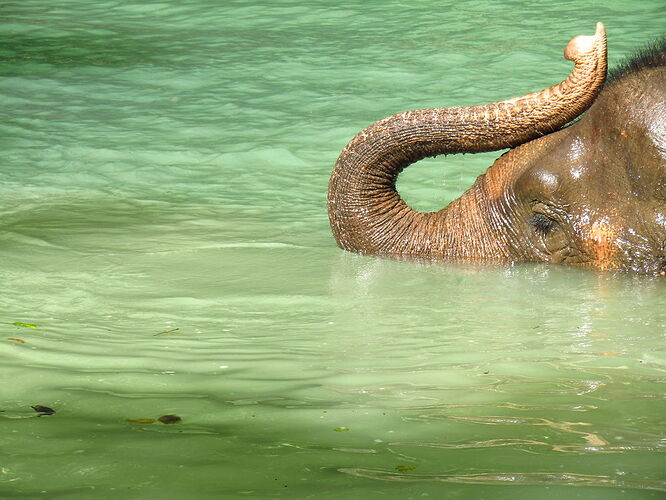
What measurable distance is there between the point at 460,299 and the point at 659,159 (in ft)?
3.56

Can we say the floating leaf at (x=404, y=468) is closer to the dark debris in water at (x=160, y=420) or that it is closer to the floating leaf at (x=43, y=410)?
the dark debris in water at (x=160, y=420)

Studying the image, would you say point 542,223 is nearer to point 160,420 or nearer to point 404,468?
point 160,420

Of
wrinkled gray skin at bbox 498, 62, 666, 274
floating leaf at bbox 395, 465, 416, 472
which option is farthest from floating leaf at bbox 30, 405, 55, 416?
wrinkled gray skin at bbox 498, 62, 666, 274

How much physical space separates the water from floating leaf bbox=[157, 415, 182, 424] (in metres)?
0.04

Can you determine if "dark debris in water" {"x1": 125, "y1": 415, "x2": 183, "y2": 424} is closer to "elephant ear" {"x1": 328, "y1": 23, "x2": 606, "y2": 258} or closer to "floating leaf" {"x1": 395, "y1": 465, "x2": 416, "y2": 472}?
"floating leaf" {"x1": 395, "y1": 465, "x2": 416, "y2": 472}

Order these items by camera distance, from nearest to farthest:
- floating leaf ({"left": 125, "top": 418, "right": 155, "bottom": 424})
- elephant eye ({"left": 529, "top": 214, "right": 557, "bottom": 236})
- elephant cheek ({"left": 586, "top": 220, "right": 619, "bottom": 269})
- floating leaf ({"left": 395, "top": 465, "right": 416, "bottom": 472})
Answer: floating leaf ({"left": 395, "top": 465, "right": 416, "bottom": 472}) → floating leaf ({"left": 125, "top": 418, "right": 155, "bottom": 424}) → elephant cheek ({"left": 586, "top": 220, "right": 619, "bottom": 269}) → elephant eye ({"left": 529, "top": 214, "right": 557, "bottom": 236})

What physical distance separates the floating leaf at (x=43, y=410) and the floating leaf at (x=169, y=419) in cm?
30

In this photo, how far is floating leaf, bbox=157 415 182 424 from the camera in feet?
10.3

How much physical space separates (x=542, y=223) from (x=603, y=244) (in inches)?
12.0

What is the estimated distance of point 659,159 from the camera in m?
5.25

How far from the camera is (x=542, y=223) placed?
5586 mm

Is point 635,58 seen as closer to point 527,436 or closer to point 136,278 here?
point 136,278

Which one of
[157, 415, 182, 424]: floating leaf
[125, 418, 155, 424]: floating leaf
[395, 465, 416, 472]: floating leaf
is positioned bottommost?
[125, 418, 155, 424]: floating leaf

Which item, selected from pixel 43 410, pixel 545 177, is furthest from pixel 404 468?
pixel 545 177
